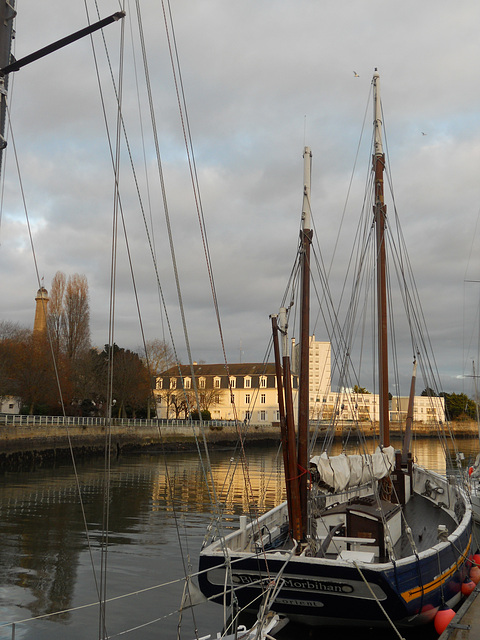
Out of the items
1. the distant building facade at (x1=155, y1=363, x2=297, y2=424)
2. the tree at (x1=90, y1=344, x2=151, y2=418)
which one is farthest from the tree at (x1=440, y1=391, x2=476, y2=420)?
the tree at (x1=90, y1=344, x2=151, y2=418)

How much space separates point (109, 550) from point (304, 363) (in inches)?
414

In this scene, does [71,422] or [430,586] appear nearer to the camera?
[430,586]

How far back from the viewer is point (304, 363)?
12.6m

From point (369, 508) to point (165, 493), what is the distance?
22635 millimetres

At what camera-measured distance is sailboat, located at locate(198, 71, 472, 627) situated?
10.2 metres

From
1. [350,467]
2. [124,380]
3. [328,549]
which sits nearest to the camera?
[328,549]

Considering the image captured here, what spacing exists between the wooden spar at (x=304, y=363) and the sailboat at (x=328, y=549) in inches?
0.9

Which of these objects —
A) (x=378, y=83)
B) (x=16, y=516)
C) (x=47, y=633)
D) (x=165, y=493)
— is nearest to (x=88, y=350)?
(x=165, y=493)

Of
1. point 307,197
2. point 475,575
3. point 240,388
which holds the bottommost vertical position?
point 475,575

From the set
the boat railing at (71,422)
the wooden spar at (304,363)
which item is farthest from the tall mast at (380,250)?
the boat railing at (71,422)

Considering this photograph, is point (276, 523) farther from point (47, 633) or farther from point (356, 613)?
point (47, 633)

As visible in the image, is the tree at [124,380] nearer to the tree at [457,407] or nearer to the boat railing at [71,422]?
the boat railing at [71,422]

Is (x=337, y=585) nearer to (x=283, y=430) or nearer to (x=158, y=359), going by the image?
(x=283, y=430)

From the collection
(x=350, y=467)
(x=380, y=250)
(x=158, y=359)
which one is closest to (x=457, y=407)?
(x=158, y=359)
